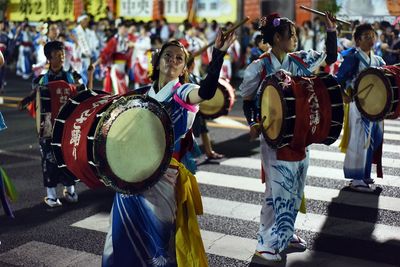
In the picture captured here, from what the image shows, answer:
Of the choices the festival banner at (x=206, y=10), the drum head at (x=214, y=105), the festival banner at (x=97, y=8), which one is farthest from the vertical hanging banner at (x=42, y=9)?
the drum head at (x=214, y=105)

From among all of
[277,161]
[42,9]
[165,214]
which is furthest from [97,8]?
[165,214]

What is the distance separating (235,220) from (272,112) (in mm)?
1589

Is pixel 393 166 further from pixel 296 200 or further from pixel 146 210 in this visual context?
pixel 146 210

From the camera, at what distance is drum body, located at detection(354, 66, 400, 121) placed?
17.8ft

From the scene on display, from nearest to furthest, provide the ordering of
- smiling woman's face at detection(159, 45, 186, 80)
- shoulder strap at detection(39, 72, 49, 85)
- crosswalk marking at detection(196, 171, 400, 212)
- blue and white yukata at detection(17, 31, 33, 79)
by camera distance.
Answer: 1. smiling woman's face at detection(159, 45, 186, 80)
2. shoulder strap at detection(39, 72, 49, 85)
3. crosswalk marking at detection(196, 171, 400, 212)
4. blue and white yukata at detection(17, 31, 33, 79)

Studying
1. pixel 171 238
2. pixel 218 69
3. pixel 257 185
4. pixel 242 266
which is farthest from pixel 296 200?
pixel 257 185

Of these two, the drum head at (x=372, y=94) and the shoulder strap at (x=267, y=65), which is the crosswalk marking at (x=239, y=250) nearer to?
the shoulder strap at (x=267, y=65)

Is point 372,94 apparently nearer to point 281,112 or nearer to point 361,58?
point 361,58

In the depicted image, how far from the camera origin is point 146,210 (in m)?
3.32

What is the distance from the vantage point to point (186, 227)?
11.3 feet

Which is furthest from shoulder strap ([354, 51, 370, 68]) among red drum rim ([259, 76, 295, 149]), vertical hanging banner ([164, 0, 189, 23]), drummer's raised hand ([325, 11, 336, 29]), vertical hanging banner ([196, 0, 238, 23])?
vertical hanging banner ([164, 0, 189, 23])

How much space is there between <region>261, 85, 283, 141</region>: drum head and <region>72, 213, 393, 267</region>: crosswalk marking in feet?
3.26

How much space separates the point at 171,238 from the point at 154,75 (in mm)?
966

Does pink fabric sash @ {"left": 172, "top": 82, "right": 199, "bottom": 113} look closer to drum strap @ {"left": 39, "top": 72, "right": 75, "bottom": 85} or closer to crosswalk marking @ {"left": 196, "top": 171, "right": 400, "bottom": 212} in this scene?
drum strap @ {"left": 39, "top": 72, "right": 75, "bottom": 85}
